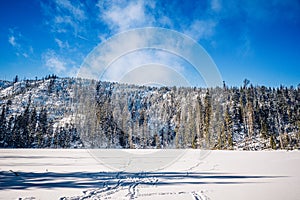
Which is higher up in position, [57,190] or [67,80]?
[67,80]

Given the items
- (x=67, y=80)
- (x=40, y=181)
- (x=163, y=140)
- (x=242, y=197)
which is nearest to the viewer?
(x=242, y=197)

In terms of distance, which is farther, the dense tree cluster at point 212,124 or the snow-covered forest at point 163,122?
the snow-covered forest at point 163,122

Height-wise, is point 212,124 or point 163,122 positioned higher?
point 163,122

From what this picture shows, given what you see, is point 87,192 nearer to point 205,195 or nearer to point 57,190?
point 57,190

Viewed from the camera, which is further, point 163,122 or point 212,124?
point 163,122

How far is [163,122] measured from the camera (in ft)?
353

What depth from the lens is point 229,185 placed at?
8633 millimetres

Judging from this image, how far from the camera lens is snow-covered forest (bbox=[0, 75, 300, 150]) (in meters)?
60.5

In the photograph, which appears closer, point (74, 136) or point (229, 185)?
point (229, 185)

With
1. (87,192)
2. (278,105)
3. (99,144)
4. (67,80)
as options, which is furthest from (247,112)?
(67,80)

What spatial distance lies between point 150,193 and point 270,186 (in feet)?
17.2

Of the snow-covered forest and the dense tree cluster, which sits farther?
the snow-covered forest

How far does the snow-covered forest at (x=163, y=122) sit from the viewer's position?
60.5 m

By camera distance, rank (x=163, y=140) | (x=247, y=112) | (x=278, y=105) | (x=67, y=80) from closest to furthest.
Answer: (x=247, y=112), (x=278, y=105), (x=163, y=140), (x=67, y=80)
